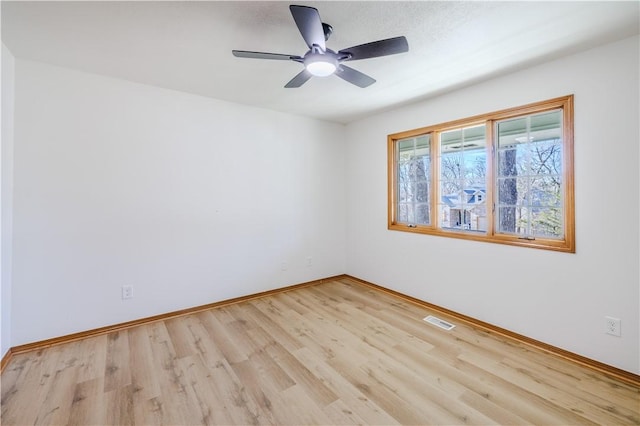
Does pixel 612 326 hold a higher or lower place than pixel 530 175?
lower

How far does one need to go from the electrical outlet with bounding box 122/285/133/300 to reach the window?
10.2 ft

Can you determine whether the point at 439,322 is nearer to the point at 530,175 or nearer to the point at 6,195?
the point at 530,175

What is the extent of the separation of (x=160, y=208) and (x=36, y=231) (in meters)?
0.95

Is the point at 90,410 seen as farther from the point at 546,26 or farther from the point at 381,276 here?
the point at 546,26

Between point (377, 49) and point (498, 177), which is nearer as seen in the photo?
point (377, 49)

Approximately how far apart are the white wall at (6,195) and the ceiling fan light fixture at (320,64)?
231 centimetres

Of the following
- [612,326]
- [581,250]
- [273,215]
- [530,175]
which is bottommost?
[612,326]

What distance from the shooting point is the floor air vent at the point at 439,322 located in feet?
9.09

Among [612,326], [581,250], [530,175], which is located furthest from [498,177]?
[612,326]

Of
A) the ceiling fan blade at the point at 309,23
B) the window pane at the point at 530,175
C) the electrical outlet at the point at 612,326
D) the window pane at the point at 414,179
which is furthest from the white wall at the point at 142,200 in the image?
the electrical outlet at the point at 612,326

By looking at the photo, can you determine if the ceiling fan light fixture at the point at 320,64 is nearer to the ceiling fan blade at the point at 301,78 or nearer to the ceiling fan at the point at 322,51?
the ceiling fan at the point at 322,51

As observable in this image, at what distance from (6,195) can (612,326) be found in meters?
4.69

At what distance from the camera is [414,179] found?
363 cm

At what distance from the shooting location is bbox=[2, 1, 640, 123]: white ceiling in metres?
1.71
